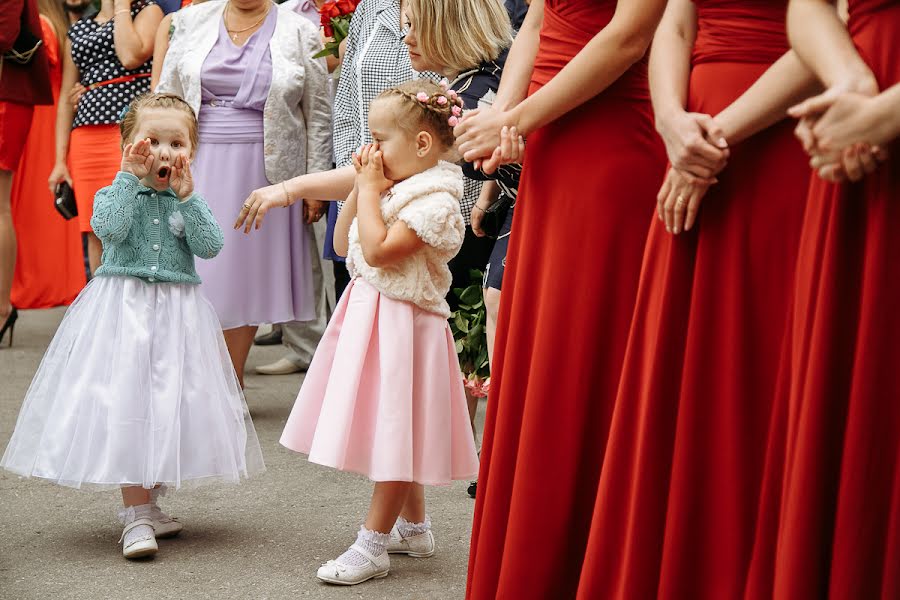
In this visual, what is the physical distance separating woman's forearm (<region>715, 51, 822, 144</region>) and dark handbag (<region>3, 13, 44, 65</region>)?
590cm

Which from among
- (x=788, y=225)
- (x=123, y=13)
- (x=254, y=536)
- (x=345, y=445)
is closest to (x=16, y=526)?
(x=254, y=536)

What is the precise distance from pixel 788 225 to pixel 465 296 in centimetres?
332

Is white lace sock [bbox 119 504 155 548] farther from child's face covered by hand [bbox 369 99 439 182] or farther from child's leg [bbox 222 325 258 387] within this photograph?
child's leg [bbox 222 325 258 387]

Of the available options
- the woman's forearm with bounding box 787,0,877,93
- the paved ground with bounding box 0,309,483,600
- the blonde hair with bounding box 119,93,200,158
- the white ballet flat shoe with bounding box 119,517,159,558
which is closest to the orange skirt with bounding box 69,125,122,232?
the paved ground with bounding box 0,309,483,600

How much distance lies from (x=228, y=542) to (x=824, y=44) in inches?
112

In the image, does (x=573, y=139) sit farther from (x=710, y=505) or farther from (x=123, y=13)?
(x=123, y=13)

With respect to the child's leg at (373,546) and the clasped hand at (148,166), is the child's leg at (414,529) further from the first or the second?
the clasped hand at (148,166)

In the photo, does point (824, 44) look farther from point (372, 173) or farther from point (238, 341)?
point (238, 341)

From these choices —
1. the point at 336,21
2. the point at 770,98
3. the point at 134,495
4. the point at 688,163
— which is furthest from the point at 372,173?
the point at 336,21

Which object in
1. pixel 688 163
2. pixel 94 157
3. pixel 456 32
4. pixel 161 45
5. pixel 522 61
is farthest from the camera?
pixel 94 157

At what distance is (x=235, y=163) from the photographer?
6176mm

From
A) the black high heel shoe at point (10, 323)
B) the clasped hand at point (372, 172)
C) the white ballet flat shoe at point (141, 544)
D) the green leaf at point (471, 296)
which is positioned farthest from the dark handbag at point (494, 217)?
the black high heel shoe at point (10, 323)

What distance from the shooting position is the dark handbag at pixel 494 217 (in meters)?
4.66

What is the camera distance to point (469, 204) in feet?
17.2
